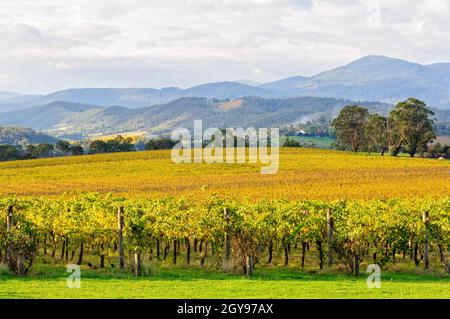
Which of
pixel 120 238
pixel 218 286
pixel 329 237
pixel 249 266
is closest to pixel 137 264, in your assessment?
pixel 120 238

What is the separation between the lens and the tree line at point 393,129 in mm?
126062

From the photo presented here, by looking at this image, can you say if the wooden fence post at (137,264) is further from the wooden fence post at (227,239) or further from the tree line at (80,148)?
the tree line at (80,148)

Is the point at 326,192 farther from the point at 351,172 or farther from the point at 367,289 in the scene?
the point at 367,289

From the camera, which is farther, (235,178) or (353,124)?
(353,124)

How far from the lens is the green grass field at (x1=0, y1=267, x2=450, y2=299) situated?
58.6ft

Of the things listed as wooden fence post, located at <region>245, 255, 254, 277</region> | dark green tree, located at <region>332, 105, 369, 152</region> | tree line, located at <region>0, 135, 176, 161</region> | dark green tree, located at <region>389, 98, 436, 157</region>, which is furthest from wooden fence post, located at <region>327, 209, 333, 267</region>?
tree line, located at <region>0, 135, 176, 161</region>

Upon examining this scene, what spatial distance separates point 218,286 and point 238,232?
15.7 feet

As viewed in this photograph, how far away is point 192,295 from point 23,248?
8.65 meters

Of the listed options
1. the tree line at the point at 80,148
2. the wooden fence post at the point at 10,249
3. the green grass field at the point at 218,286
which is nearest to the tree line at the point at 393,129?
the tree line at the point at 80,148

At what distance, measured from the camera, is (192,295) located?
1766cm

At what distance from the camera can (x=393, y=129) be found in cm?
13075

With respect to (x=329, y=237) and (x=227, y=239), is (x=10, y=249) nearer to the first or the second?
(x=227, y=239)

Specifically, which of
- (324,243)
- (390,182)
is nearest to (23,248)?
(324,243)
